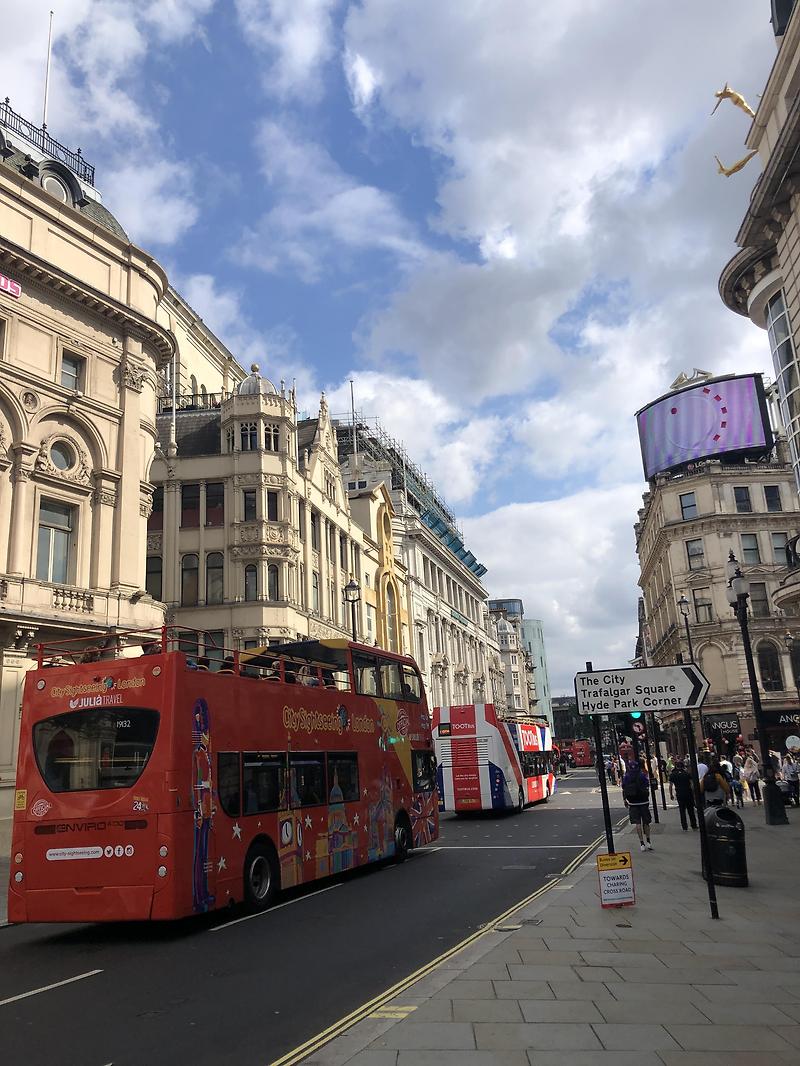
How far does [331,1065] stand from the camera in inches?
230

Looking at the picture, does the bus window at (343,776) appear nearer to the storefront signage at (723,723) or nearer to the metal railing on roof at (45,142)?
the metal railing on roof at (45,142)

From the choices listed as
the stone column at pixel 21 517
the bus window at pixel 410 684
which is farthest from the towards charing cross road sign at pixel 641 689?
the stone column at pixel 21 517

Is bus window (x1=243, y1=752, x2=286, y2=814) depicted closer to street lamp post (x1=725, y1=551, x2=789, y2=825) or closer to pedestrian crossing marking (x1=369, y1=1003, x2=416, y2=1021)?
pedestrian crossing marking (x1=369, y1=1003, x2=416, y2=1021)

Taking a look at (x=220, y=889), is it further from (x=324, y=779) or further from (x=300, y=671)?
(x=300, y=671)

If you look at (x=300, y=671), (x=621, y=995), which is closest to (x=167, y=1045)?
(x=621, y=995)

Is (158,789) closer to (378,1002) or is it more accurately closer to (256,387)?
(378,1002)

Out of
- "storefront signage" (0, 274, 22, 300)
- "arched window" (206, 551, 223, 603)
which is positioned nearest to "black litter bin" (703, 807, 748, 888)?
"storefront signage" (0, 274, 22, 300)

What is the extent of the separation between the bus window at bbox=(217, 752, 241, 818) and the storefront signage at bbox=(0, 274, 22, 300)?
18.3 meters

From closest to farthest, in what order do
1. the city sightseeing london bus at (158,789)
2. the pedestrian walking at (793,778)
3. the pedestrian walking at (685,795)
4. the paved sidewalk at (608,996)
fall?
the paved sidewalk at (608,996) → the city sightseeing london bus at (158,789) → the pedestrian walking at (685,795) → the pedestrian walking at (793,778)

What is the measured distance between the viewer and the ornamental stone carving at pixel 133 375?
94.0ft

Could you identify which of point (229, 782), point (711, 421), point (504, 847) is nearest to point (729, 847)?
point (229, 782)

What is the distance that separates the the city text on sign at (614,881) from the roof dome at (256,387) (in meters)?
34.1

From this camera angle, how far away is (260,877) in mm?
13367

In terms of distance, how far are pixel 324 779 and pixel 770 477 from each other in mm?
56887
